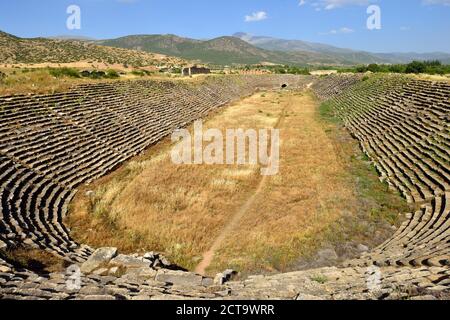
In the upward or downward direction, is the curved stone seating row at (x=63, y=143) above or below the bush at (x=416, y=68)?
below

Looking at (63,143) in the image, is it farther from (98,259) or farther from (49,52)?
(49,52)

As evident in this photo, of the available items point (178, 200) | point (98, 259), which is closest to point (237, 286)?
point (98, 259)

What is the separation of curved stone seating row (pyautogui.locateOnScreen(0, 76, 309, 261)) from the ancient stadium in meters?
0.08

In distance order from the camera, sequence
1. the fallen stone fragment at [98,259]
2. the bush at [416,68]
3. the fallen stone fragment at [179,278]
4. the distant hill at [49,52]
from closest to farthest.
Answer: the fallen stone fragment at [179,278]
the fallen stone fragment at [98,259]
the bush at [416,68]
the distant hill at [49,52]

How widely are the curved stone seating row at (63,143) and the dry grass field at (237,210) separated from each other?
3.72 ft

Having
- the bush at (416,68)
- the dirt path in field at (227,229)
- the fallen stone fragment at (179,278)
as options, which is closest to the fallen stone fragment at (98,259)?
the fallen stone fragment at (179,278)

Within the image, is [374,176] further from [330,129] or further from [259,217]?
[330,129]

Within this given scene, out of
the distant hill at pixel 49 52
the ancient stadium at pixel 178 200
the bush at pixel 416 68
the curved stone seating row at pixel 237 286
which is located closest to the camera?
the curved stone seating row at pixel 237 286

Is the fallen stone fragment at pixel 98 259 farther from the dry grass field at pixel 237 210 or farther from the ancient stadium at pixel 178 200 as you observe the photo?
the dry grass field at pixel 237 210

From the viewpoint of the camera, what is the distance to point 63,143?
20.5 m

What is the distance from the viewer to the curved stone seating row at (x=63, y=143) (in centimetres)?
1261

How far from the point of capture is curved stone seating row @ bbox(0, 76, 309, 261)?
41.4ft

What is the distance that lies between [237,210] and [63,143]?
11.0m

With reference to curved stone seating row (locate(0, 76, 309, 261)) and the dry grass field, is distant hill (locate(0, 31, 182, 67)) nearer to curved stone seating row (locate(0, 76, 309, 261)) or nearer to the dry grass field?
curved stone seating row (locate(0, 76, 309, 261))
